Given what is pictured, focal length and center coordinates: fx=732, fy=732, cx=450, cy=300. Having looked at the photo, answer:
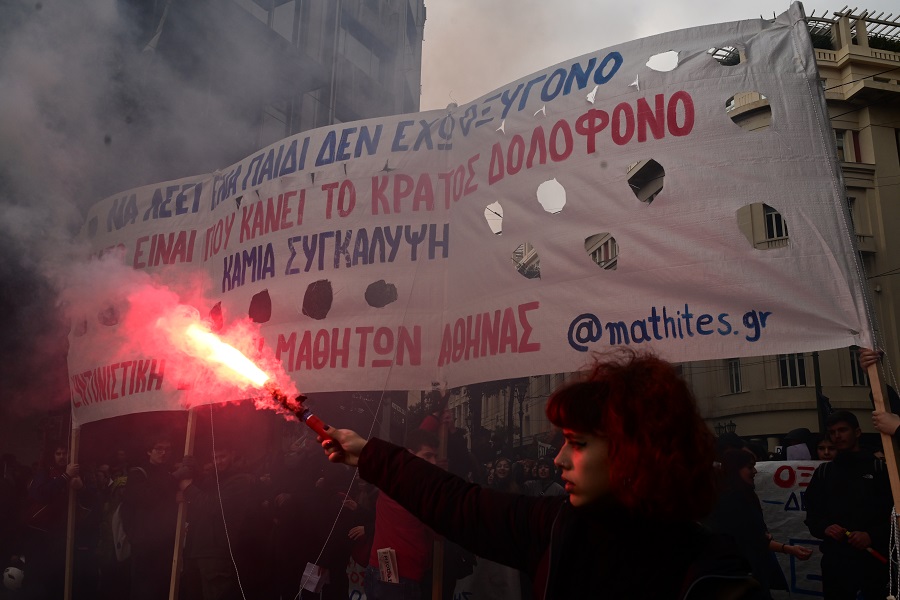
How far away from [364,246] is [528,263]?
1026 mm

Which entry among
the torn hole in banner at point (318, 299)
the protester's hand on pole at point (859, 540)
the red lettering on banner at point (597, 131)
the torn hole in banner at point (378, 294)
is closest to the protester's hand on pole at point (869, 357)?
the red lettering on banner at point (597, 131)

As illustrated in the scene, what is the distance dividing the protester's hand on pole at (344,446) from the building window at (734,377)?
72.4 feet

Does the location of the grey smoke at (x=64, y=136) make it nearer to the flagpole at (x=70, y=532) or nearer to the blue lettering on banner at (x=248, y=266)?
the flagpole at (x=70, y=532)

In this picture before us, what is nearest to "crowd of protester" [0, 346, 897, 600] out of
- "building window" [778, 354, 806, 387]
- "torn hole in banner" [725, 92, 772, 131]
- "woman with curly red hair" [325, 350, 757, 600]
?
"torn hole in banner" [725, 92, 772, 131]

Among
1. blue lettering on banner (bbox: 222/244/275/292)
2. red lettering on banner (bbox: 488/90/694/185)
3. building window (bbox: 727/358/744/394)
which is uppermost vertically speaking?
building window (bbox: 727/358/744/394)

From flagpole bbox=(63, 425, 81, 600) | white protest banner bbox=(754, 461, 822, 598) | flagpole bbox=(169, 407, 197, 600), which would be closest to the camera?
flagpole bbox=(169, 407, 197, 600)

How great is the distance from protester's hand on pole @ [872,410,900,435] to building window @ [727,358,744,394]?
20.4 meters

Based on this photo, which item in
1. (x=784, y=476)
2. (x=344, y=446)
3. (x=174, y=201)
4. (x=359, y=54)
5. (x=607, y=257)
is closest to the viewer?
(x=344, y=446)

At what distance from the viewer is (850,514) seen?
12.9 ft

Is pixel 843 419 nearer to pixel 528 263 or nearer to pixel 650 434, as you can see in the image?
pixel 528 263

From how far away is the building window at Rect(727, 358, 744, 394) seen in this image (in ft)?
72.5

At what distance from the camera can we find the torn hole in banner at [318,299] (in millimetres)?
4459

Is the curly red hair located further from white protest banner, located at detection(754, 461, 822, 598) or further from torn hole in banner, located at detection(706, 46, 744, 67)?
white protest banner, located at detection(754, 461, 822, 598)

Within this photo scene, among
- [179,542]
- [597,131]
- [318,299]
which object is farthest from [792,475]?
[179,542]
